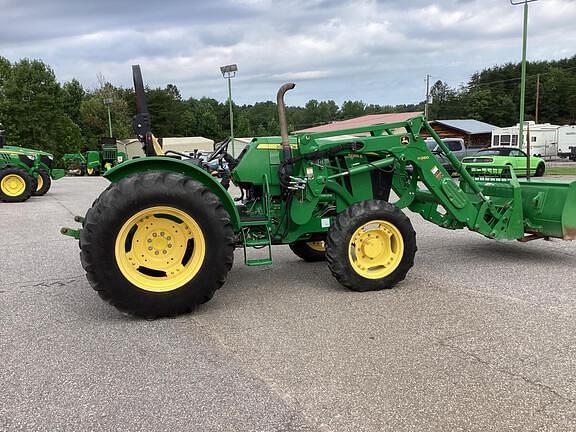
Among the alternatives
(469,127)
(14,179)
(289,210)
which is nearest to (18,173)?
(14,179)

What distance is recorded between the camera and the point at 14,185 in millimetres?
15156

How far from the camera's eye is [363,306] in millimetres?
5008

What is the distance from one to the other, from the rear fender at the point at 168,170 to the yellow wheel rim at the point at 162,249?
44 cm

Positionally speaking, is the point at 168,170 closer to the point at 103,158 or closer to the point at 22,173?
the point at 22,173

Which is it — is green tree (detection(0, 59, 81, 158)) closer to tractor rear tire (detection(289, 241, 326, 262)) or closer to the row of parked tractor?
the row of parked tractor

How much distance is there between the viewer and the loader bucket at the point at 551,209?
6.52 metres

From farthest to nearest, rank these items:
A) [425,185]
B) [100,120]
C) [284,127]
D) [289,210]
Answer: [100,120] → [425,185] → [289,210] → [284,127]

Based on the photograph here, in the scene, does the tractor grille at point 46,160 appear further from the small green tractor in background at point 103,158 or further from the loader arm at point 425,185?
the loader arm at point 425,185

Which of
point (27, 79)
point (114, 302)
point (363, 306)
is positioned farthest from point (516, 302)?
point (27, 79)

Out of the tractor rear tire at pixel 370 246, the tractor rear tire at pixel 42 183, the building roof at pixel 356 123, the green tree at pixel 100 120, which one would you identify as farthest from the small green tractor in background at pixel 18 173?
the green tree at pixel 100 120

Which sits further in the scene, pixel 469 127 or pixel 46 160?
pixel 469 127

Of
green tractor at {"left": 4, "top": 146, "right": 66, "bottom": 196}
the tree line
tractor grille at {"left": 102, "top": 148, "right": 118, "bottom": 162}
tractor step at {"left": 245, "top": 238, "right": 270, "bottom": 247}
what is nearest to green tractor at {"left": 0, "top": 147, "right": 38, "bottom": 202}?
green tractor at {"left": 4, "top": 146, "right": 66, "bottom": 196}

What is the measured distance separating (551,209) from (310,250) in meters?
3.13

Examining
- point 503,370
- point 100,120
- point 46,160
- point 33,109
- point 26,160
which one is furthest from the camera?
point 100,120
